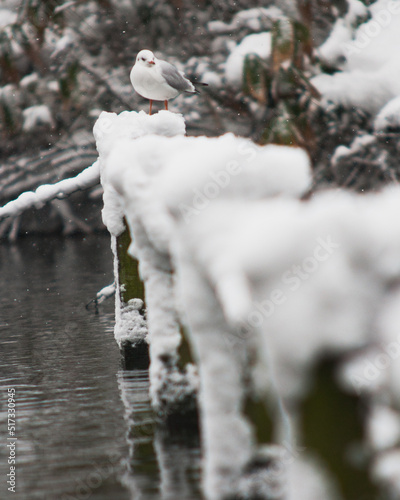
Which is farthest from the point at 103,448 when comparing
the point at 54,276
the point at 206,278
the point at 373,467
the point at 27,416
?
the point at 54,276

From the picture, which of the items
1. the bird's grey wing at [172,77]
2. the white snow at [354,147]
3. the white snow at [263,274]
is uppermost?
the white snow at [263,274]

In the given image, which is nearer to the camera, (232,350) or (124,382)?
(232,350)

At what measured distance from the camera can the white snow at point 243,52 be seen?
74.7ft

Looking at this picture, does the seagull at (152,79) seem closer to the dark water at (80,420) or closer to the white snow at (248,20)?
the dark water at (80,420)

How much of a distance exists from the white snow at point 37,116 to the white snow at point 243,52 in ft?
27.9

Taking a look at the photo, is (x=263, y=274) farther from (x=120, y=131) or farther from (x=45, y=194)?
(x=45, y=194)

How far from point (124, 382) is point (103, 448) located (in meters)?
2.05

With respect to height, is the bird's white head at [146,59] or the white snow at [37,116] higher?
the bird's white head at [146,59]

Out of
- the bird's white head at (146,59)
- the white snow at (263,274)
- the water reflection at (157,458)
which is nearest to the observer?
the white snow at (263,274)

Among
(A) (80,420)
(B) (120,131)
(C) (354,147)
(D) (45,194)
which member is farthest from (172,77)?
(C) (354,147)

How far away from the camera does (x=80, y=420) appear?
6.77 metres

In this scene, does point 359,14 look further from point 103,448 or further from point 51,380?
point 103,448

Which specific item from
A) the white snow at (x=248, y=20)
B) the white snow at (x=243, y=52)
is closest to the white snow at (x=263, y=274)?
the white snow at (x=243, y=52)

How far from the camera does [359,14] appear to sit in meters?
22.7
